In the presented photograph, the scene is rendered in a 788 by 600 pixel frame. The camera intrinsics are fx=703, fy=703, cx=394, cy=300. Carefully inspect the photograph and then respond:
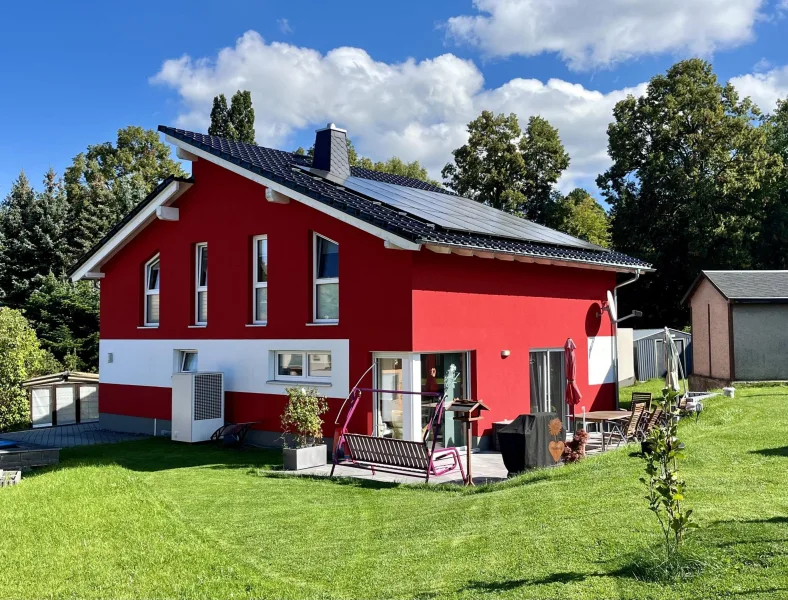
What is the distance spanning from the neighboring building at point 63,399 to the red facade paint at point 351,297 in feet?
6.14

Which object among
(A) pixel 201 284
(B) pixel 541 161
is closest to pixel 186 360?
(A) pixel 201 284

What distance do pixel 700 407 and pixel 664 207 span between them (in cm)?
2531

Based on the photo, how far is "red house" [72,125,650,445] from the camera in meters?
12.6

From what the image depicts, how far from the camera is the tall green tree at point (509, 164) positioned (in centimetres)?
4009

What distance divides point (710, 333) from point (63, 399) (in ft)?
68.3

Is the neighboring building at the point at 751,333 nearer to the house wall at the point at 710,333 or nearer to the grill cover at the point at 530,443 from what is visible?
the house wall at the point at 710,333

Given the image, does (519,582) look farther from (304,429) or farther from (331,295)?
(331,295)

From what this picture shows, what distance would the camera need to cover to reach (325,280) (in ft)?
45.2

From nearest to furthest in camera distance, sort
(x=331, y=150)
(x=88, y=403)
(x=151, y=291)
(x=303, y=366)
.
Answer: (x=303, y=366)
(x=331, y=150)
(x=151, y=291)
(x=88, y=403)

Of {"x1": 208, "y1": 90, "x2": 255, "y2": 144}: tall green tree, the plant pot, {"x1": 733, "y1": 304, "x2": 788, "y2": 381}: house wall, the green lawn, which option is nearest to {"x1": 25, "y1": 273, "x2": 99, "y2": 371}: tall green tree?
{"x1": 208, "y1": 90, "x2": 255, "y2": 144}: tall green tree

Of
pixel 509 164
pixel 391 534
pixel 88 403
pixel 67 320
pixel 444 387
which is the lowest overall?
pixel 391 534

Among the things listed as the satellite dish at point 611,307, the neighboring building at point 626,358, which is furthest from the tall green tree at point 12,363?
the neighboring building at point 626,358

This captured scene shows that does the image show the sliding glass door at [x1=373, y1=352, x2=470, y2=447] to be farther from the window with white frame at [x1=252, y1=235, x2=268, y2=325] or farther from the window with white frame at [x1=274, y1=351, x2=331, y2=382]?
the window with white frame at [x1=252, y1=235, x2=268, y2=325]

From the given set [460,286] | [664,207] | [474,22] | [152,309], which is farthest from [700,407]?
[664,207]
